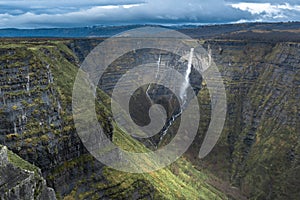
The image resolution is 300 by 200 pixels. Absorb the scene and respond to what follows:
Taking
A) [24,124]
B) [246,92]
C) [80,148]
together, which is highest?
[24,124]

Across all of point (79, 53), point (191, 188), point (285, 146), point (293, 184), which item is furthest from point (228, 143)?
point (79, 53)

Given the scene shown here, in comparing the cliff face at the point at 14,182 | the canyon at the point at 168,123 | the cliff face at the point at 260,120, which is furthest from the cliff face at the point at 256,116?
the cliff face at the point at 14,182

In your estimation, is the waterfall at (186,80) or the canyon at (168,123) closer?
the canyon at (168,123)

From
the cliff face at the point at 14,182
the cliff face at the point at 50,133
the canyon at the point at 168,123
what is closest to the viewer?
the cliff face at the point at 14,182

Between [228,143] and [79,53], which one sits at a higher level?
[79,53]

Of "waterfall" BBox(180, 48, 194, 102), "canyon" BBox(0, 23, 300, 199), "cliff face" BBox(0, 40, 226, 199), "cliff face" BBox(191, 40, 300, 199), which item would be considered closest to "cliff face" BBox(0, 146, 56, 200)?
"canyon" BBox(0, 23, 300, 199)

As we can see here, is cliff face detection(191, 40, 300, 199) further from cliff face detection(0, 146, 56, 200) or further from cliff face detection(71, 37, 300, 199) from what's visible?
cliff face detection(0, 146, 56, 200)

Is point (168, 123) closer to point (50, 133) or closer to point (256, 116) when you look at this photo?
point (256, 116)

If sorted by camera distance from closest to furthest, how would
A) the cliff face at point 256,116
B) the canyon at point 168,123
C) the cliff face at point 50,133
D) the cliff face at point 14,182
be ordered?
the cliff face at point 14,182 < the cliff face at point 50,133 < the canyon at point 168,123 < the cliff face at point 256,116

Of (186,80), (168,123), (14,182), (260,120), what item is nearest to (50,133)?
(14,182)

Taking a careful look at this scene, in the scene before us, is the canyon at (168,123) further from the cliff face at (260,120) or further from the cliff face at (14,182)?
the cliff face at (14,182)

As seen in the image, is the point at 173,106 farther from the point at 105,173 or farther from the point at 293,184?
the point at 105,173
